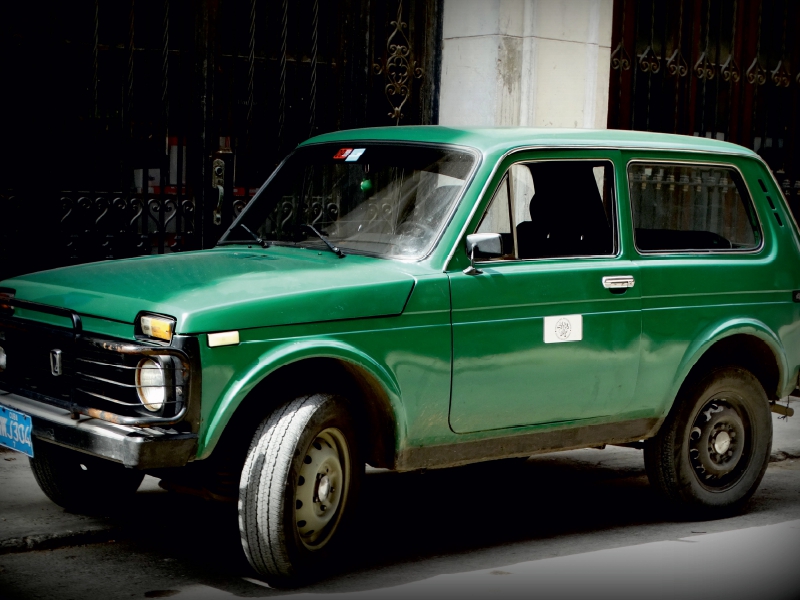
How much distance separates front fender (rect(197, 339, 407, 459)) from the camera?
189 inches

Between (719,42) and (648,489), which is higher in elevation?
(719,42)

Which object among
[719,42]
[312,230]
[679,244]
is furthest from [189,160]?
[719,42]

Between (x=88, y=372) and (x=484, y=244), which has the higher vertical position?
(x=484, y=244)

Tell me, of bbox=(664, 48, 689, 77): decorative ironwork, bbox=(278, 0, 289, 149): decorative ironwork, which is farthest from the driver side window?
bbox=(664, 48, 689, 77): decorative ironwork

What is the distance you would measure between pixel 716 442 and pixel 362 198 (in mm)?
2345

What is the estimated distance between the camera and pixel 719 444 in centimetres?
661

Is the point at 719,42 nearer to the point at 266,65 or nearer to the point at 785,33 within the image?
the point at 785,33

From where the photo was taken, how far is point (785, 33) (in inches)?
492

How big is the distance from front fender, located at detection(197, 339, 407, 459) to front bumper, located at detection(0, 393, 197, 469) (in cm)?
9

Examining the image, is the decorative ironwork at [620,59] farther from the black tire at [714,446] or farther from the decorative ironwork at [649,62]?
the black tire at [714,446]

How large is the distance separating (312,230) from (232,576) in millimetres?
1679

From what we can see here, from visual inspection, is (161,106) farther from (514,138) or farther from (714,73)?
(714,73)

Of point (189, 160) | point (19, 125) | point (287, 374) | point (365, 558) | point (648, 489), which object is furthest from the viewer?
point (189, 160)

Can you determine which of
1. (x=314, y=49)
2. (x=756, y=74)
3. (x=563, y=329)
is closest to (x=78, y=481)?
(x=563, y=329)
